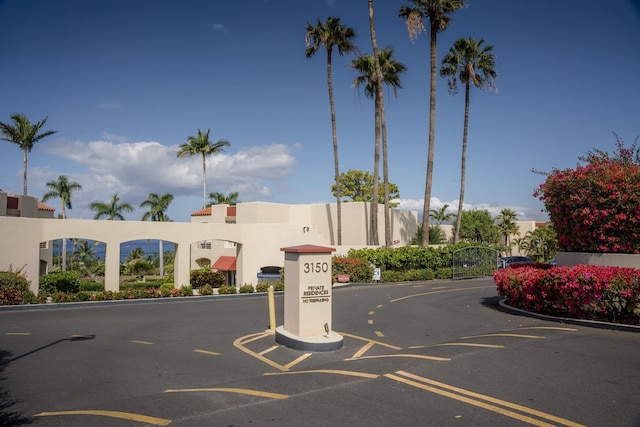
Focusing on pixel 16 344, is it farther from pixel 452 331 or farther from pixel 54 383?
pixel 452 331

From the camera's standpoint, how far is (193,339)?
12.3 m

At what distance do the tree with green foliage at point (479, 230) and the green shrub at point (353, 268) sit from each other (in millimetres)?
29612

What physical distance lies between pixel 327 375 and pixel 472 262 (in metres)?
28.1

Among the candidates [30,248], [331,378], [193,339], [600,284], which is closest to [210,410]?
[331,378]

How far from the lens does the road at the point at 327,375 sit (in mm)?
6234

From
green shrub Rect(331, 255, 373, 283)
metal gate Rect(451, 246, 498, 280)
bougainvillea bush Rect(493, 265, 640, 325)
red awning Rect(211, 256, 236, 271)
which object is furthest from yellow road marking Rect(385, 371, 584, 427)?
red awning Rect(211, 256, 236, 271)

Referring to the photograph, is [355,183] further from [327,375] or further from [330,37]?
[327,375]

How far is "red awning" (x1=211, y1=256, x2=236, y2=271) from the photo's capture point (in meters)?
38.8

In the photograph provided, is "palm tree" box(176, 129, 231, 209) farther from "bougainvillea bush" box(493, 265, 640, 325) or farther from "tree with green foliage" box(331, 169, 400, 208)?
"bougainvillea bush" box(493, 265, 640, 325)

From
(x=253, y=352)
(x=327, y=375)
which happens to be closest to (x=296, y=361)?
(x=253, y=352)

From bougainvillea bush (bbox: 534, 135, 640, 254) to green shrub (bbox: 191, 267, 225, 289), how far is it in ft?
95.3

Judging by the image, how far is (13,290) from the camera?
65.3ft

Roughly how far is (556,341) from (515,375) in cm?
323

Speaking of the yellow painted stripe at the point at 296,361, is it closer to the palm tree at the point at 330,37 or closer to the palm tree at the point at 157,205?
the palm tree at the point at 330,37
